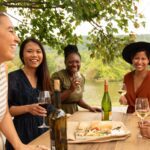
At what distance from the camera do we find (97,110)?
2711 mm

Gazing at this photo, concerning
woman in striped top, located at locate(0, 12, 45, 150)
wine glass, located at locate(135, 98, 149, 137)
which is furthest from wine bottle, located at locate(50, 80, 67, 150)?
wine glass, located at locate(135, 98, 149, 137)

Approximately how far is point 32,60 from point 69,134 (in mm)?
834

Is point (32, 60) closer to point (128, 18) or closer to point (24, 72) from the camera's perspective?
point (24, 72)

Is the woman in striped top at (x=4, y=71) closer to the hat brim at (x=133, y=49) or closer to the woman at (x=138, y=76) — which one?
the woman at (x=138, y=76)

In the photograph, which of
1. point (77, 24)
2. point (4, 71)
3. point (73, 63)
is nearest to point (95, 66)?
point (77, 24)

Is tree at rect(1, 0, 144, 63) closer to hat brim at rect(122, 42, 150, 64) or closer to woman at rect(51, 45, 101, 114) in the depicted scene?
hat brim at rect(122, 42, 150, 64)

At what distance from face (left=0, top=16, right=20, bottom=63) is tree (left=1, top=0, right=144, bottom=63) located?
1.64 meters

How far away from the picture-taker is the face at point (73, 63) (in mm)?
3023

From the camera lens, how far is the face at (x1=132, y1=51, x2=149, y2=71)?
2.92 meters

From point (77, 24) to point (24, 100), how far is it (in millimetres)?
1303

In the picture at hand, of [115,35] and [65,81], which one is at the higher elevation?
[115,35]

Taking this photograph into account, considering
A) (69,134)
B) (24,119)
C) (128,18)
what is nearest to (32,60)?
(24,119)

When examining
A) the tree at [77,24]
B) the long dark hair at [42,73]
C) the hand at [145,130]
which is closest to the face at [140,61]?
the tree at [77,24]

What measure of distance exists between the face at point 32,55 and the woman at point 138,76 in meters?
0.91
